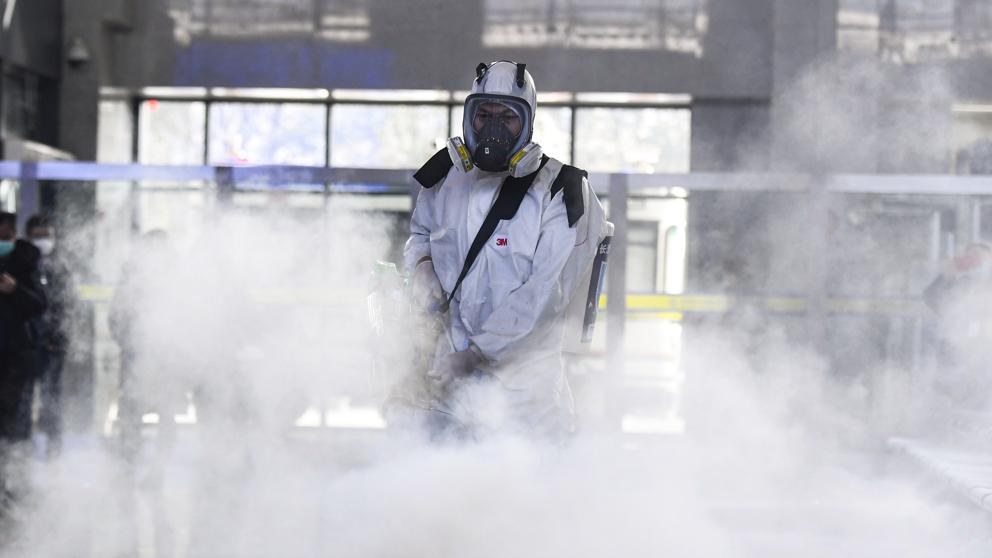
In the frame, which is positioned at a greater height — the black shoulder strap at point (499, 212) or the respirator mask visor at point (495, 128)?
the respirator mask visor at point (495, 128)

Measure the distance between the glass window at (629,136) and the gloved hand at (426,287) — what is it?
27.2 feet

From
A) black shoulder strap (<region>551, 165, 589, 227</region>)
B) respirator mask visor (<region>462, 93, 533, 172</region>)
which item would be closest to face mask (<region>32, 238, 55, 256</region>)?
respirator mask visor (<region>462, 93, 533, 172</region>)

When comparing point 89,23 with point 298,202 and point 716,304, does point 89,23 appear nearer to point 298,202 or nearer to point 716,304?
point 298,202

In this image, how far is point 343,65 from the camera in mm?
11062

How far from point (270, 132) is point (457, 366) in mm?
8838

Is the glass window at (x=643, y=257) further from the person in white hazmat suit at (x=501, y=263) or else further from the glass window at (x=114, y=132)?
the glass window at (x=114, y=132)

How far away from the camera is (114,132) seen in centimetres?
1142

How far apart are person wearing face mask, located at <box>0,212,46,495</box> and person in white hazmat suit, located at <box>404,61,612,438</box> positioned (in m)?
3.69

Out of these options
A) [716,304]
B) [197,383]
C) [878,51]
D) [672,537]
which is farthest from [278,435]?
[878,51]

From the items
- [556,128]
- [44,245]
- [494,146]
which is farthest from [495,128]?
[556,128]

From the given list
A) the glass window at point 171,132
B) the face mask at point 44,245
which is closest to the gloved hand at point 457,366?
the face mask at point 44,245

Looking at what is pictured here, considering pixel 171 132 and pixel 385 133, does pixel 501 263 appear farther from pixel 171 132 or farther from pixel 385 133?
pixel 171 132

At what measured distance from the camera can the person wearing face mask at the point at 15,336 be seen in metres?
6.29

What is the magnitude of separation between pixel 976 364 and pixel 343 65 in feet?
20.8
